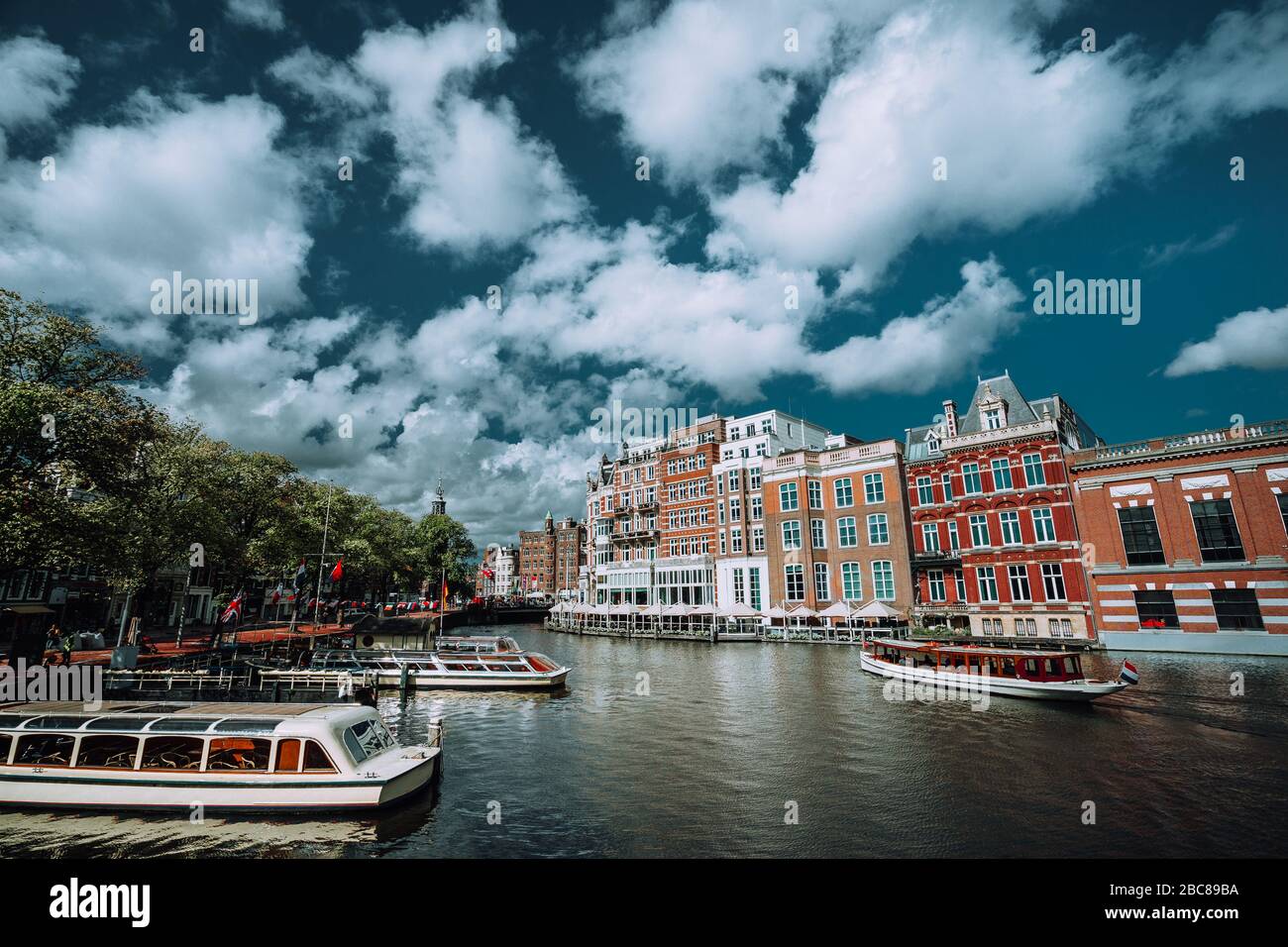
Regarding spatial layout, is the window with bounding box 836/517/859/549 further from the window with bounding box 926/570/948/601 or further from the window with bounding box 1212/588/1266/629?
the window with bounding box 1212/588/1266/629

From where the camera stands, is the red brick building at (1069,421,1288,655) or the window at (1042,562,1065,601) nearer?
the red brick building at (1069,421,1288,655)

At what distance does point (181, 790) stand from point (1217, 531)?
58377 millimetres

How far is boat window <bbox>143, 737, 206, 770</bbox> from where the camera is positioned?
1516cm

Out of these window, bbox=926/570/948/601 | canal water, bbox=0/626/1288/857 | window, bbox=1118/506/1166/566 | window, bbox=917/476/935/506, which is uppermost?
window, bbox=917/476/935/506

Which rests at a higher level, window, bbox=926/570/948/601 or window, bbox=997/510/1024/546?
window, bbox=997/510/1024/546

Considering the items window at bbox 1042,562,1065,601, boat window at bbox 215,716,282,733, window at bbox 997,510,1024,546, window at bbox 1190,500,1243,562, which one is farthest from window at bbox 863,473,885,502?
boat window at bbox 215,716,282,733

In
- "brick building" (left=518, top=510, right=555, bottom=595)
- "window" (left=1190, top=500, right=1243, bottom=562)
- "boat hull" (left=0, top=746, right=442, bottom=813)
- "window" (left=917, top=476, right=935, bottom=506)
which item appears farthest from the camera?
"brick building" (left=518, top=510, right=555, bottom=595)

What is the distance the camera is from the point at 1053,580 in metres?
45.9

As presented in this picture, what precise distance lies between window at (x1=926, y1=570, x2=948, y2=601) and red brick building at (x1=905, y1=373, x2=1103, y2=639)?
89 millimetres

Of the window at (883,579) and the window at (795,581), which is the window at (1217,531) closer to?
the window at (883,579)

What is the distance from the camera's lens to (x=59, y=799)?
14961 mm

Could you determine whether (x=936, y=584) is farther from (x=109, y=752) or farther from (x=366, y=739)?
(x=109, y=752)
